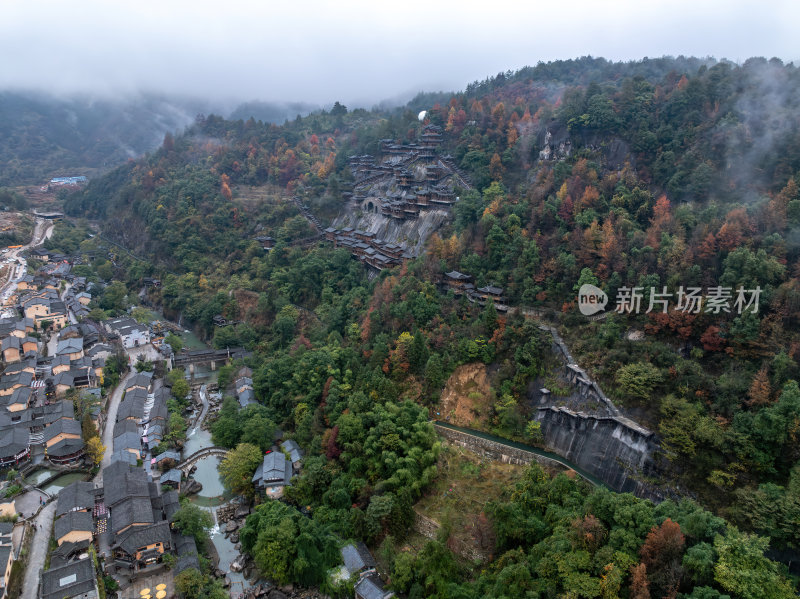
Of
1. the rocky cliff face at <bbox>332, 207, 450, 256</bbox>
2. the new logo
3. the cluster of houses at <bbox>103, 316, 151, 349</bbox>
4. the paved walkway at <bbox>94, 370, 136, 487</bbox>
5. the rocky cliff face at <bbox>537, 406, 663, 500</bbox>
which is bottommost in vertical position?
the paved walkway at <bbox>94, 370, 136, 487</bbox>

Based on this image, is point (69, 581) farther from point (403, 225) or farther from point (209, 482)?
point (403, 225)

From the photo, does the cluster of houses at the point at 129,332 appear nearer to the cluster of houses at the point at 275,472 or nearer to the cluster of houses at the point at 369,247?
the cluster of houses at the point at 275,472

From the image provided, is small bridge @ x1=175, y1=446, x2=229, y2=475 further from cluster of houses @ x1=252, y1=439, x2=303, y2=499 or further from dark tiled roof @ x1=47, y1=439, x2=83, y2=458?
dark tiled roof @ x1=47, y1=439, x2=83, y2=458

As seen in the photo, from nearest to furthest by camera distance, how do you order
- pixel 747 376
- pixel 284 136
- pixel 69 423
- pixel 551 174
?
pixel 747 376
pixel 69 423
pixel 551 174
pixel 284 136

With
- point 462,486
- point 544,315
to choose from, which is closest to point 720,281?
point 544,315

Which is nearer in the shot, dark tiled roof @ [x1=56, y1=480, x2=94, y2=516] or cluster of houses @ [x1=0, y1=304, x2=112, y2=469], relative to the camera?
dark tiled roof @ [x1=56, y1=480, x2=94, y2=516]

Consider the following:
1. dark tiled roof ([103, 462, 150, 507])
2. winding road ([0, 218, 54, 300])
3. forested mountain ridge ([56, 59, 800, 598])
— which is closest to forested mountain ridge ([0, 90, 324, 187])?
winding road ([0, 218, 54, 300])

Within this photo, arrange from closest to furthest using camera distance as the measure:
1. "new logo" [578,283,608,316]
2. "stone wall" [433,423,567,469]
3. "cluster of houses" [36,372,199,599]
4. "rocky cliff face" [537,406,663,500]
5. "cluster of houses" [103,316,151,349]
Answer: "cluster of houses" [36,372,199,599], "rocky cliff face" [537,406,663,500], "stone wall" [433,423,567,469], "new logo" [578,283,608,316], "cluster of houses" [103,316,151,349]

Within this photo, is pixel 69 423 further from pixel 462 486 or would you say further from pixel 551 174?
pixel 551 174
